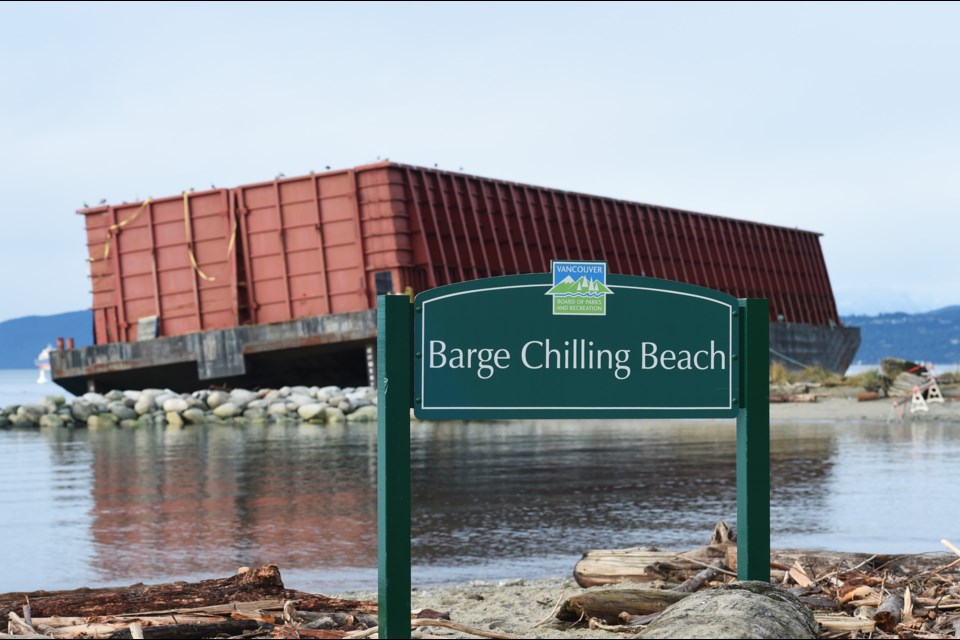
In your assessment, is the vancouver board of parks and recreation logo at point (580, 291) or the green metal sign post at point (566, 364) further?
the vancouver board of parks and recreation logo at point (580, 291)

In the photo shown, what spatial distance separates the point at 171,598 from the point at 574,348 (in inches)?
88.6

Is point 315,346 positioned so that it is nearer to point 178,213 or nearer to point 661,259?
point 178,213

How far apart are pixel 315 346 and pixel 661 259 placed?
16059 mm

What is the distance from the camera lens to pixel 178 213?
3262cm

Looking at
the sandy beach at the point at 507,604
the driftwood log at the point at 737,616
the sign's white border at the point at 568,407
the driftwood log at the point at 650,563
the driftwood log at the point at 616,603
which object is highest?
the sign's white border at the point at 568,407

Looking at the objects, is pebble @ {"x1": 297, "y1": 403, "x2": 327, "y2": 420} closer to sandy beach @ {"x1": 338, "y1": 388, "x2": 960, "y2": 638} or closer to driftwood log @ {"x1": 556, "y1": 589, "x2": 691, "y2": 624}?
sandy beach @ {"x1": 338, "y1": 388, "x2": 960, "y2": 638}

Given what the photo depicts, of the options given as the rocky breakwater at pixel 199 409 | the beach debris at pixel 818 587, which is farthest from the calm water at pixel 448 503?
the rocky breakwater at pixel 199 409

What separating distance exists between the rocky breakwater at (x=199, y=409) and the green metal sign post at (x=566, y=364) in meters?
22.4

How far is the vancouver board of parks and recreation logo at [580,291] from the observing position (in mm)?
5055

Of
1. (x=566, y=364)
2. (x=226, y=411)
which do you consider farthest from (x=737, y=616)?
(x=226, y=411)

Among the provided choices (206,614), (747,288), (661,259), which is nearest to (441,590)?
(206,614)

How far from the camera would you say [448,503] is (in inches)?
474

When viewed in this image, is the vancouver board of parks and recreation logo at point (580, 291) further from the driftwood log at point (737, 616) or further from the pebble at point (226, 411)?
the pebble at point (226, 411)

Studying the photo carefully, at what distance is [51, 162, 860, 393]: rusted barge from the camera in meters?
30.6
